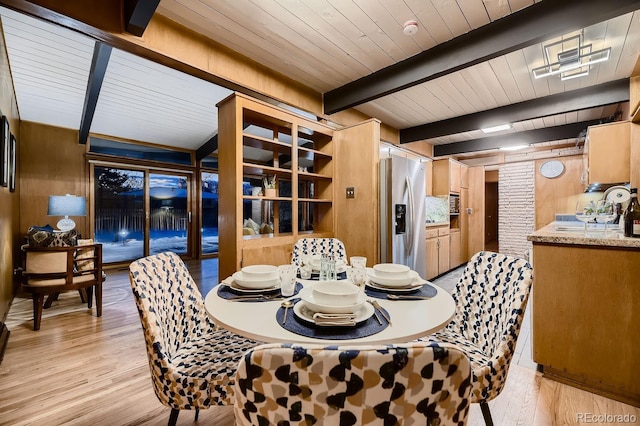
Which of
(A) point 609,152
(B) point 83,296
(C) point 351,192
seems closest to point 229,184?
(C) point 351,192

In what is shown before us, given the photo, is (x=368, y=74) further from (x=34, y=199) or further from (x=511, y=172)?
(x=34, y=199)

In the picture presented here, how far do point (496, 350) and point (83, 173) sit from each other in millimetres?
6495

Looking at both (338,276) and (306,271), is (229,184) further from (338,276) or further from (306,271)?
(338,276)

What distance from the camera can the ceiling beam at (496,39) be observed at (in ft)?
5.59

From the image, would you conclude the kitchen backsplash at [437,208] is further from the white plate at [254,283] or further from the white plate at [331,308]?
the white plate at [331,308]

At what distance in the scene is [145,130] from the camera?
511 centimetres

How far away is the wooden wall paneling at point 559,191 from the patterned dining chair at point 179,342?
6.54m

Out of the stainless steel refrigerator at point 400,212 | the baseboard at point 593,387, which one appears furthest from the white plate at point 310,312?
the stainless steel refrigerator at point 400,212

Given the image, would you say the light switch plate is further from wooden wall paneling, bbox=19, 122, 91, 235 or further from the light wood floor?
wooden wall paneling, bbox=19, 122, 91, 235

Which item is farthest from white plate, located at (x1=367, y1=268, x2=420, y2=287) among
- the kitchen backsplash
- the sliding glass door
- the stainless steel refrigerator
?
the sliding glass door

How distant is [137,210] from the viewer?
19.5ft

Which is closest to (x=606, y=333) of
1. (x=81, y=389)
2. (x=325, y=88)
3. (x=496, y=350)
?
(x=496, y=350)

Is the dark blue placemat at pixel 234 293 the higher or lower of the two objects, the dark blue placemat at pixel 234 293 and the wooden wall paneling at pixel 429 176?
the lower

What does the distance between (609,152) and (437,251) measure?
2438 millimetres
